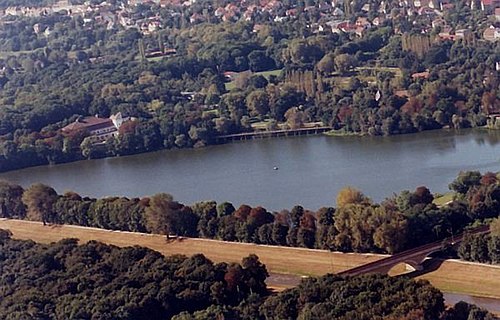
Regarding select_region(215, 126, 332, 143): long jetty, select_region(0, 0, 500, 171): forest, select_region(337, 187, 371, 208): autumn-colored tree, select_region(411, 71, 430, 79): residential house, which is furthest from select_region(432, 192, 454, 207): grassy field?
select_region(411, 71, 430, 79): residential house

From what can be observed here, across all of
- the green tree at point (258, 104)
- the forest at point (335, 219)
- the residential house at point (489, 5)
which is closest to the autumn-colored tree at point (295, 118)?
the green tree at point (258, 104)

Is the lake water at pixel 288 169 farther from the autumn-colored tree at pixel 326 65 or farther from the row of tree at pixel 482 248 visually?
the autumn-colored tree at pixel 326 65

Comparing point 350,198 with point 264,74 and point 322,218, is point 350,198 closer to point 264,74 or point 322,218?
point 322,218

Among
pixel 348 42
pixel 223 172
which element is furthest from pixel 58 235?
pixel 348 42

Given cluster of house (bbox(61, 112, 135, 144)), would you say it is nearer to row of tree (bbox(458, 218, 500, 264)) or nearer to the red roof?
the red roof

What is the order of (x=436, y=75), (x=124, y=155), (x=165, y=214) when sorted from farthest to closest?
(x=436, y=75) < (x=124, y=155) < (x=165, y=214)

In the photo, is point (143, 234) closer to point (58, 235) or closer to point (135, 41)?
point (58, 235)
